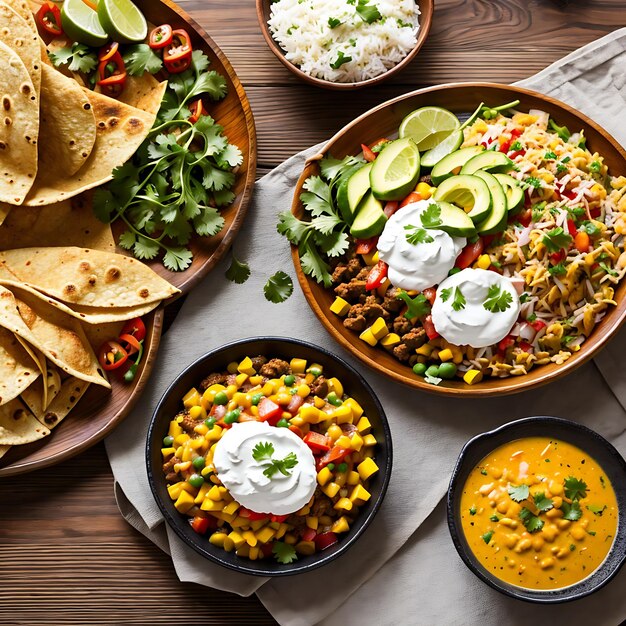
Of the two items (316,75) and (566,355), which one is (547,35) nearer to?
(316,75)

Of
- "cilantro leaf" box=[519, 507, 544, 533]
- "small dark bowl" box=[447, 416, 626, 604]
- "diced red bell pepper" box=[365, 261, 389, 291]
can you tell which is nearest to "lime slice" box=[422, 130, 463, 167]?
"diced red bell pepper" box=[365, 261, 389, 291]

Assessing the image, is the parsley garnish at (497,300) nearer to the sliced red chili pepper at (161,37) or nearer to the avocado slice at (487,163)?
the avocado slice at (487,163)

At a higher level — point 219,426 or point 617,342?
point 617,342

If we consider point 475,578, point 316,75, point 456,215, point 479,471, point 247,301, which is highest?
point 316,75

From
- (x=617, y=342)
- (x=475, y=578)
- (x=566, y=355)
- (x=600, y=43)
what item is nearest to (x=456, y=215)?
(x=566, y=355)

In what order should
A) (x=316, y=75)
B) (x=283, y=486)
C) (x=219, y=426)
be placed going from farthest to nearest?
(x=316, y=75) < (x=219, y=426) < (x=283, y=486)

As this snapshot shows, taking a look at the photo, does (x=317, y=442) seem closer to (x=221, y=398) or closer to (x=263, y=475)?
(x=263, y=475)

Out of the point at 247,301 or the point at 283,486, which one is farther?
the point at 247,301
